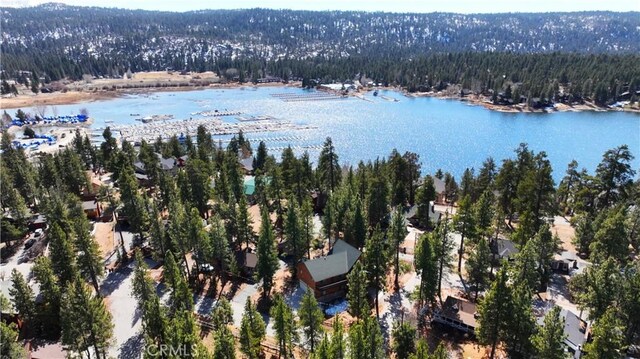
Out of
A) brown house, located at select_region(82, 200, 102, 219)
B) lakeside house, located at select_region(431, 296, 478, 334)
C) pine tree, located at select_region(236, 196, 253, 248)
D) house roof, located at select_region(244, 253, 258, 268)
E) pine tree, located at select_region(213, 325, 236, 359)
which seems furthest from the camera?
brown house, located at select_region(82, 200, 102, 219)

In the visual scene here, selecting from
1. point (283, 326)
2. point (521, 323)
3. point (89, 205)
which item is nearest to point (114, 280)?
point (89, 205)

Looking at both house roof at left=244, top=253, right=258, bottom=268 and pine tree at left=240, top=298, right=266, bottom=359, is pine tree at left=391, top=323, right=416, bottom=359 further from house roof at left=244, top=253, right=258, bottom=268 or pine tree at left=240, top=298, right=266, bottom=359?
house roof at left=244, top=253, right=258, bottom=268

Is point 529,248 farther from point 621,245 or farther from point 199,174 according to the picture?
point 199,174

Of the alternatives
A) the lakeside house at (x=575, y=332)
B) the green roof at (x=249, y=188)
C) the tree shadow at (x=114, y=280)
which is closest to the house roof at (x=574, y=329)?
the lakeside house at (x=575, y=332)

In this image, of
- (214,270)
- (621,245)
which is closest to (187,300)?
(214,270)

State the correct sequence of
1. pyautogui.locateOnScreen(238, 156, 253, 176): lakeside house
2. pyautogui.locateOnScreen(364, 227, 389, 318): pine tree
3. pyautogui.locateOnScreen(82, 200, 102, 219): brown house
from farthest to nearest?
pyautogui.locateOnScreen(238, 156, 253, 176): lakeside house
pyautogui.locateOnScreen(82, 200, 102, 219): brown house
pyautogui.locateOnScreen(364, 227, 389, 318): pine tree

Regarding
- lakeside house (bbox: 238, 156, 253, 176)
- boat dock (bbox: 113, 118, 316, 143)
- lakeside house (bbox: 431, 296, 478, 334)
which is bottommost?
boat dock (bbox: 113, 118, 316, 143)

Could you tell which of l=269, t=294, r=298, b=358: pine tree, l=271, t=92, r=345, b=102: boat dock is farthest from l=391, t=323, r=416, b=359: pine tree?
l=271, t=92, r=345, b=102: boat dock
